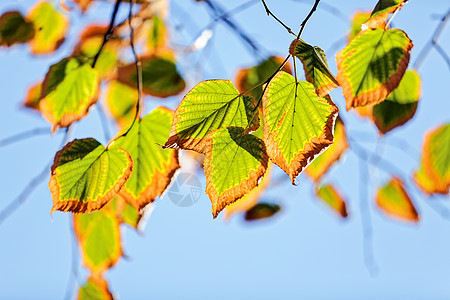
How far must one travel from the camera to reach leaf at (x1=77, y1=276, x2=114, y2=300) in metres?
0.47

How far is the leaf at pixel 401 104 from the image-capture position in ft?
1.06

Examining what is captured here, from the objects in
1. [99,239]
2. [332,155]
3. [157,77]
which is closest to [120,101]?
[157,77]

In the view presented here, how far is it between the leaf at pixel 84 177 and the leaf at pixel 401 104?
203mm

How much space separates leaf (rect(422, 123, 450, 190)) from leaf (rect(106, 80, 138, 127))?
35cm

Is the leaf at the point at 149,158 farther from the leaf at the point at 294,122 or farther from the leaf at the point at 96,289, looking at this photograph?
the leaf at the point at 96,289

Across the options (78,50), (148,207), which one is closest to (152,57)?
(78,50)

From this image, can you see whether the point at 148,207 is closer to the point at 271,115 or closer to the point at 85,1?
the point at 271,115

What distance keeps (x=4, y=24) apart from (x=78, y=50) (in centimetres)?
10

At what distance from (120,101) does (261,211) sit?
246mm

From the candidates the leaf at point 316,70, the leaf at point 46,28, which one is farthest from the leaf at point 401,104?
the leaf at point 46,28

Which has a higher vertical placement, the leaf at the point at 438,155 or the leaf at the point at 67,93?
the leaf at the point at 67,93

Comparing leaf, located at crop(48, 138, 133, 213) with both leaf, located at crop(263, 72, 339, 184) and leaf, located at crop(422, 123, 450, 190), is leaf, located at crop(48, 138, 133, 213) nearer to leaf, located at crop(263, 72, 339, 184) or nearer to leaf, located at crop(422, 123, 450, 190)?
leaf, located at crop(263, 72, 339, 184)

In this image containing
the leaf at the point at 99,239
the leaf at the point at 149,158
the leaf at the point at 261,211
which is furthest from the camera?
the leaf at the point at 261,211

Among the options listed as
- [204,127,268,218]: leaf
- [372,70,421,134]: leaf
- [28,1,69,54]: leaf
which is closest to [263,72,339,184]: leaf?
[204,127,268,218]: leaf
